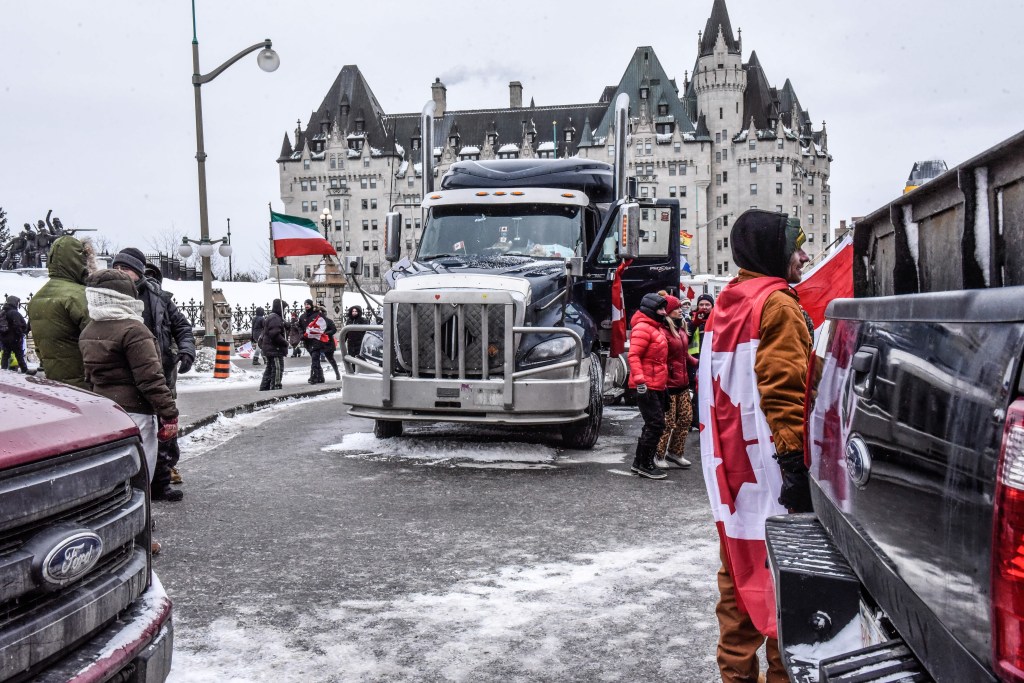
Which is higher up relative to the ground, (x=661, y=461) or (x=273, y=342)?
(x=273, y=342)

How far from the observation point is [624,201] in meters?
10.8

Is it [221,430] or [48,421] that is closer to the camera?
[48,421]

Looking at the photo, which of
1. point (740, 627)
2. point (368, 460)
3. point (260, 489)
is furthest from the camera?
point (368, 460)

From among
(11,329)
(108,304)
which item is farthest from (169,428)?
(11,329)

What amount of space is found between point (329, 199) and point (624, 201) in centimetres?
10834

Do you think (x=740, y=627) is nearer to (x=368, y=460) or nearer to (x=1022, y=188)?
(x=1022, y=188)

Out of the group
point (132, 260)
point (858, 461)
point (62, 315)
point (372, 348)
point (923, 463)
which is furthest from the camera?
A: point (372, 348)

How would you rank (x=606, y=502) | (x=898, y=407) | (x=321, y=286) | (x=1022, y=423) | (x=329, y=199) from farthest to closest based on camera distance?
(x=329, y=199)
(x=321, y=286)
(x=606, y=502)
(x=898, y=407)
(x=1022, y=423)

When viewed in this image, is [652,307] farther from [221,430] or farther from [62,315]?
[221,430]

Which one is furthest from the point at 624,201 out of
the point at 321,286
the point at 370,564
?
the point at 321,286

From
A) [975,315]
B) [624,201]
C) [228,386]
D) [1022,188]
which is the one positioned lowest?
[228,386]

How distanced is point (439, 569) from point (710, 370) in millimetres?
2568

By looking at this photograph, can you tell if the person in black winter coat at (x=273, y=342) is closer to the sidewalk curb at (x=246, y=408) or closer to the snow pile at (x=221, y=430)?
the sidewalk curb at (x=246, y=408)

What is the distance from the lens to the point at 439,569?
218 inches
